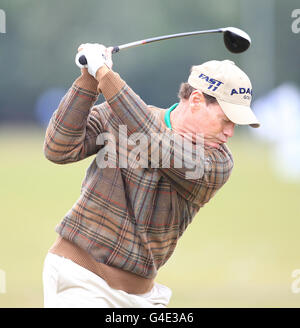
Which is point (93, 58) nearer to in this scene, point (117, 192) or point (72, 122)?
point (72, 122)

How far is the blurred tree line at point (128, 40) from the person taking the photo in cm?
2009

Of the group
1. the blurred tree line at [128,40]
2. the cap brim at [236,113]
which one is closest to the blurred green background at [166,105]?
the blurred tree line at [128,40]

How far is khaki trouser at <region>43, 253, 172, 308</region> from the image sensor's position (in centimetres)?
270

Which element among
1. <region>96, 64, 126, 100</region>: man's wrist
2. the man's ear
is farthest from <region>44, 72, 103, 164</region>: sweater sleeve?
the man's ear

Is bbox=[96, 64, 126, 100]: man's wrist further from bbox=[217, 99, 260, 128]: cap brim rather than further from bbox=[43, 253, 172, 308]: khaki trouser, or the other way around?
bbox=[43, 253, 172, 308]: khaki trouser

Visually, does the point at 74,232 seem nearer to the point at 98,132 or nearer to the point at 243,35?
the point at 98,132

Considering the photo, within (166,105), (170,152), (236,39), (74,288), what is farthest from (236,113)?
(166,105)

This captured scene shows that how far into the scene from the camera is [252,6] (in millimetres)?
18406

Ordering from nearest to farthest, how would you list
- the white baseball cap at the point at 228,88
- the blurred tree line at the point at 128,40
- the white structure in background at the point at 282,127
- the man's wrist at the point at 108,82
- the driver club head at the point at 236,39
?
the man's wrist at the point at 108,82 < the white baseball cap at the point at 228,88 < the driver club head at the point at 236,39 < the white structure in background at the point at 282,127 < the blurred tree line at the point at 128,40

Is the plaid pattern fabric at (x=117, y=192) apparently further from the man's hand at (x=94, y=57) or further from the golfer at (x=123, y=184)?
the man's hand at (x=94, y=57)

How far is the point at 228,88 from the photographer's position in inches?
108

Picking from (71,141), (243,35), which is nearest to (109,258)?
(71,141)

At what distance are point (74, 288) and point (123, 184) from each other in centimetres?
45

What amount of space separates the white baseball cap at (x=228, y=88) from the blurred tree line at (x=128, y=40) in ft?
55.3
